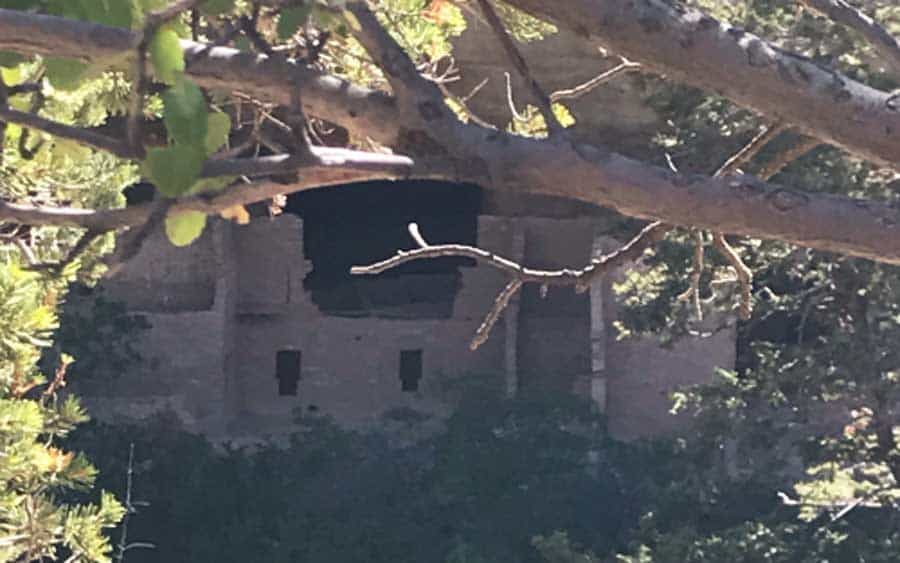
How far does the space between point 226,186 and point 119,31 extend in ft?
0.65

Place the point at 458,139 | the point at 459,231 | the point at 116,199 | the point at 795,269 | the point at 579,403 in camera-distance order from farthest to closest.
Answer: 1. the point at 459,231
2. the point at 579,403
3. the point at 795,269
4. the point at 116,199
5. the point at 458,139

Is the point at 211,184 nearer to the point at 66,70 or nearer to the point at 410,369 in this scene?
the point at 66,70

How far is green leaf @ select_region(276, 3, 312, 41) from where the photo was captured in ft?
5.75

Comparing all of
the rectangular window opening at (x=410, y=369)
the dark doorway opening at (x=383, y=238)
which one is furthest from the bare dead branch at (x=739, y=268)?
the dark doorway opening at (x=383, y=238)

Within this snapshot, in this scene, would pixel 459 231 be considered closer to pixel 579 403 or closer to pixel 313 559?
pixel 579 403

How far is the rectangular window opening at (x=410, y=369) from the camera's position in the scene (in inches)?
357

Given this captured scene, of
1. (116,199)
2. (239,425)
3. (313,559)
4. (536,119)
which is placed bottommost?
(313,559)

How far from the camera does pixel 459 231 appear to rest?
1026cm

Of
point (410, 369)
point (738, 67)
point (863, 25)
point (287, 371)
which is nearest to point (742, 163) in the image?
point (863, 25)

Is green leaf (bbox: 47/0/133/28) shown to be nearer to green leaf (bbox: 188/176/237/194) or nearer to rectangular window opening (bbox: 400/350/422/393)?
green leaf (bbox: 188/176/237/194)

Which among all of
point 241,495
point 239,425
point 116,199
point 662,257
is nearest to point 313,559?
point 241,495

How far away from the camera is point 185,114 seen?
138 cm

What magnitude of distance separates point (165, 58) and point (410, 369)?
7759 millimetres

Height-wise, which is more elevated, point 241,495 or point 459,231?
point 459,231
